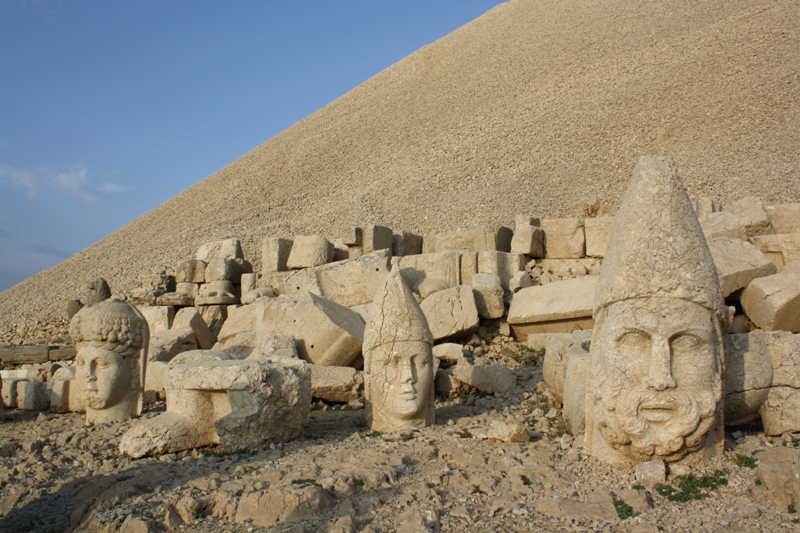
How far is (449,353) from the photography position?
27.6ft

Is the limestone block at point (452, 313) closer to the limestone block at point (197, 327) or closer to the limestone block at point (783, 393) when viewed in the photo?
the limestone block at point (197, 327)

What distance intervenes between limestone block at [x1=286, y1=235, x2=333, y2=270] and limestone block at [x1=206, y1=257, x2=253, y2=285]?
1290 millimetres

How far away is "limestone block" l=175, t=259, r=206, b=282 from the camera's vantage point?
1395 cm

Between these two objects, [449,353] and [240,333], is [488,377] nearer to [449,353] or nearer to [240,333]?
[449,353]

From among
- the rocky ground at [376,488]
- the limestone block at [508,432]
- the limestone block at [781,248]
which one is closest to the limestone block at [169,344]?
the rocky ground at [376,488]

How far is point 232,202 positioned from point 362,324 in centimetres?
1859

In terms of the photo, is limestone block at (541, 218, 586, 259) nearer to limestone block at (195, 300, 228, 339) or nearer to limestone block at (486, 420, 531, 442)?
limestone block at (195, 300, 228, 339)

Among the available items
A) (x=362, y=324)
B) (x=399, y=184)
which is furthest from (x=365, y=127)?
(x=362, y=324)

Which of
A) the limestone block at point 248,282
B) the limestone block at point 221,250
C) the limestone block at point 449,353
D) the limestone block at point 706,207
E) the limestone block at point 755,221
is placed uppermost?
the limestone block at point 706,207

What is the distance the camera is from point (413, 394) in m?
5.89

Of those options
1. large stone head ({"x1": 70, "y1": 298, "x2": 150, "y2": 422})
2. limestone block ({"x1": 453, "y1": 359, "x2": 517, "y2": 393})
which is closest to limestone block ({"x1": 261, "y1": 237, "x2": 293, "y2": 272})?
large stone head ({"x1": 70, "y1": 298, "x2": 150, "y2": 422})

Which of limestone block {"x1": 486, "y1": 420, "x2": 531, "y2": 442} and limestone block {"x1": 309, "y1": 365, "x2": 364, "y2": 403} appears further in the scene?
limestone block {"x1": 309, "y1": 365, "x2": 364, "y2": 403}

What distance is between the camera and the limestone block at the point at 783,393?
492 cm

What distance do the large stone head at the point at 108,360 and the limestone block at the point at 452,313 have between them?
357cm
